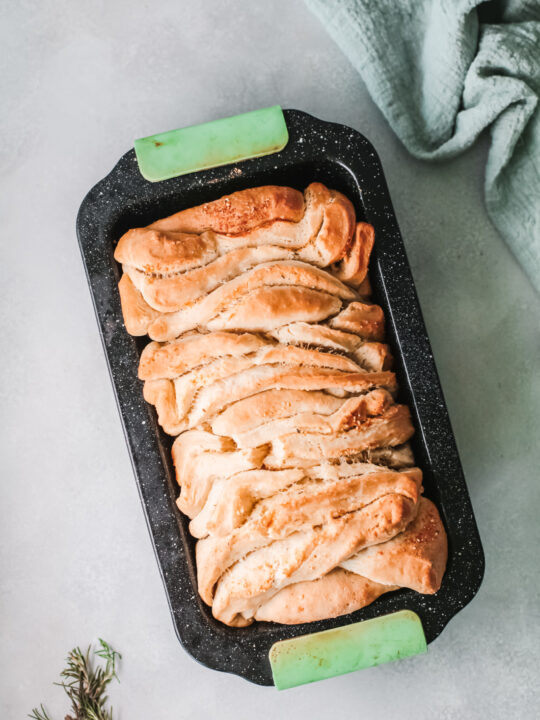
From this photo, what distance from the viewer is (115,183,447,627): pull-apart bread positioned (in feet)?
4.61

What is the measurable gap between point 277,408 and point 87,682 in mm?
934

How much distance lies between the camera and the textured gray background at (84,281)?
1.80 m

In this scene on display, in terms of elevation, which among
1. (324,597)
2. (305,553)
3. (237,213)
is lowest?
(324,597)

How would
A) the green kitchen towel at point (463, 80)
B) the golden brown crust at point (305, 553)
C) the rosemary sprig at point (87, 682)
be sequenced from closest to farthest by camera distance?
the golden brown crust at point (305, 553)
the green kitchen towel at point (463, 80)
the rosemary sprig at point (87, 682)

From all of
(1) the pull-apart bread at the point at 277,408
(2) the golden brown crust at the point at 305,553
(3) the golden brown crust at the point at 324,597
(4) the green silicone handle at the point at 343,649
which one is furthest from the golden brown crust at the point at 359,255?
(4) the green silicone handle at the point at 343,649

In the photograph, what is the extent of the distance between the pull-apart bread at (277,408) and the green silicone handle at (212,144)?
3.3 inches

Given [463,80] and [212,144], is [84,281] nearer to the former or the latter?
[212,144]

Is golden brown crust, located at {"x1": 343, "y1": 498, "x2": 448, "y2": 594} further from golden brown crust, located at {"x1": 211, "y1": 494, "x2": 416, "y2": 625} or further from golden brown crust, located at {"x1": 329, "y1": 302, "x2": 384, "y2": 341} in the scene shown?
golden brown crust, located at {"x1": 329, "y1": 302, "x2": 384, "y2": 341}

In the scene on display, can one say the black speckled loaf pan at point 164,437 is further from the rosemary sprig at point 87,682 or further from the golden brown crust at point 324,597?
the rosemary sprig at point 87,682

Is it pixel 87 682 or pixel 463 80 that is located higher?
pixel 463 80

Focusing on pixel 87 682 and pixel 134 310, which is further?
pixel 87 682

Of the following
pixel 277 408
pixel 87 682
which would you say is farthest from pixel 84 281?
pixel 87 682

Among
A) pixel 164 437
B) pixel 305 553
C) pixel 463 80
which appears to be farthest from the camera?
pixel 463 80

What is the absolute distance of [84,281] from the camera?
1.81 meters
